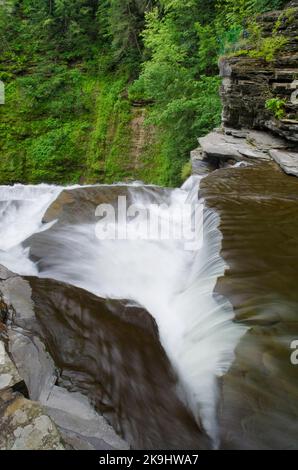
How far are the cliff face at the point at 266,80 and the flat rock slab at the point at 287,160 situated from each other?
1.23 feet

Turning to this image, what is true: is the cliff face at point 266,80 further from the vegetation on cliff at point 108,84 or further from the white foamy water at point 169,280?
the white foamy water at point 169,280

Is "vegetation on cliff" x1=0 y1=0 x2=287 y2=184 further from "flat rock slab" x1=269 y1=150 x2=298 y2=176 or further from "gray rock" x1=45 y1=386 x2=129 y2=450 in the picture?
"gray rock" x1=45 y1=386 x2=129 y2=450

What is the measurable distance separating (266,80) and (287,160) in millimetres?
2814

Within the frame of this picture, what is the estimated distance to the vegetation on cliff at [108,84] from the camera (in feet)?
40.1

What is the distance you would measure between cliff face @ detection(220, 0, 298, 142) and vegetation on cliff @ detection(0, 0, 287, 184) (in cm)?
189

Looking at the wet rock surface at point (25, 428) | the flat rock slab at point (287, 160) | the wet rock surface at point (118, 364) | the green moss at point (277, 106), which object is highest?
the green moss at point (277, 106)

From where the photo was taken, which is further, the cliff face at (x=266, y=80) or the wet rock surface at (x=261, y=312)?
the cliff face at (x=266, y=80)

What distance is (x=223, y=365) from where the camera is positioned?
8.85 feet

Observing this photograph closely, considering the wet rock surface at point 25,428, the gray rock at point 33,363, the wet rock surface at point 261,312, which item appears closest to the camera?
the wet rock surface at point 25,428

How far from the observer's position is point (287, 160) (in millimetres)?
6828

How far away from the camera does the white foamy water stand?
2.80 meters

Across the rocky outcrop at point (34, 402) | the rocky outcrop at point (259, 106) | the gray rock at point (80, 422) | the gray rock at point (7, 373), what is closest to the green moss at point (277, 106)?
the rocky outcrop at point (259, 106)

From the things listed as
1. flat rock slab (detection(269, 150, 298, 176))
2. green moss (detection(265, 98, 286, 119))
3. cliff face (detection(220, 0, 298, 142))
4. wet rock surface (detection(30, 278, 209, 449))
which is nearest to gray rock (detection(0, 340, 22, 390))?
wet rock surface (detection(30, 278, 209, 449))

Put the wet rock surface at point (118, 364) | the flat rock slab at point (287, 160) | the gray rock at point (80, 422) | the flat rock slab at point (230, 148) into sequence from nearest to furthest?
1. the gray rock at point (80, 422)
2. the wet rock surface at point (118, 364)
3. the flat rock slab at point (287, 160)
4. the flat rock slab at point (230, 148)
